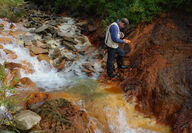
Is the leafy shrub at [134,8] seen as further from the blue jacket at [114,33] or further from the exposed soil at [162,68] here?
the blue jacket at [114,33]

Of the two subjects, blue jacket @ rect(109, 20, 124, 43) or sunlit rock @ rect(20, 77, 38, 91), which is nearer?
blue jacket @ rect(109, 20, 124, 43)

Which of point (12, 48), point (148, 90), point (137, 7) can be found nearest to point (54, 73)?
point (12, 48)

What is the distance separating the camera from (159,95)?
4902mm

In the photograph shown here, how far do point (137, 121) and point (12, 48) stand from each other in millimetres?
6012

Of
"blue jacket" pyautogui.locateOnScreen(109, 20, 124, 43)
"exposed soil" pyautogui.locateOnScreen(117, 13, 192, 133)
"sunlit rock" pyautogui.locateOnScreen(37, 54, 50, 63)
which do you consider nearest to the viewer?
"exposed soil" pyautogui.locateOnScreen(117, 13, 192, 133)

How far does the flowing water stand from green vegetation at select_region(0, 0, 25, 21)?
3361mm

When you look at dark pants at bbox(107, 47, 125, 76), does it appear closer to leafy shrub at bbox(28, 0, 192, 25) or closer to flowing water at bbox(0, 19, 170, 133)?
flowing water at bbox(0, 19, 170, 133)

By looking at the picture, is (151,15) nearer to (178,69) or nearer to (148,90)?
(178,69)

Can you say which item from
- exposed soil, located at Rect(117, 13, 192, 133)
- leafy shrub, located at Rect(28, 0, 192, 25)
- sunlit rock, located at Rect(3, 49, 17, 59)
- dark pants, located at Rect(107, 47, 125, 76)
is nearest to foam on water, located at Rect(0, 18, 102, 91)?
sunlit rock, located at Rect(3, 49, 17, 59)

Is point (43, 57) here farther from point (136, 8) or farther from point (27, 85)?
point (136, 8)

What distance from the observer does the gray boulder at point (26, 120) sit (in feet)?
11.1

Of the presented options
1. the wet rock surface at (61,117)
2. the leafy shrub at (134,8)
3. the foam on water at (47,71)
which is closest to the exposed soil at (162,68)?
the leafy shrub at (134,8)

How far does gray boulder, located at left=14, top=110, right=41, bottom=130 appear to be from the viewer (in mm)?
3398

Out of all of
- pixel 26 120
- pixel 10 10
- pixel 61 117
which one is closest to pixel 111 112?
pixel 61 117
